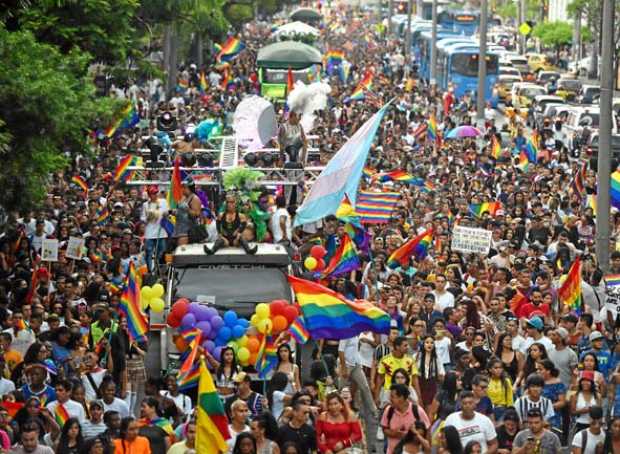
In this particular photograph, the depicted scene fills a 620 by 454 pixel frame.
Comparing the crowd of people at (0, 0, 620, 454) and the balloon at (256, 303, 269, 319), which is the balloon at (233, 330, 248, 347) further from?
the crowd of people at (0, 0, 620, 454)

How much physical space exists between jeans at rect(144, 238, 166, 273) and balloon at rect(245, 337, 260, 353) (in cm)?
810

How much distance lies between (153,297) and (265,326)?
159 centimetres

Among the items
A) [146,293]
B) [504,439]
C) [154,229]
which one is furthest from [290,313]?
[154,229]

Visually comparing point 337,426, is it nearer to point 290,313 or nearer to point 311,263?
point 290,313

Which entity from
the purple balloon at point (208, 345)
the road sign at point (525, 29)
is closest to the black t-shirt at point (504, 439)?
the purple balloon at point (208, 345)

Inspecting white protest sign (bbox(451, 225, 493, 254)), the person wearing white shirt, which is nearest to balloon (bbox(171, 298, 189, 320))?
the person wearing white shirt

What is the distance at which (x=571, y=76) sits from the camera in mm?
79750

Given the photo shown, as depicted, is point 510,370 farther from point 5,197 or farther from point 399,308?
point 5,197

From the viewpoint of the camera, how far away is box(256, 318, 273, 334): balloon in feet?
53.8

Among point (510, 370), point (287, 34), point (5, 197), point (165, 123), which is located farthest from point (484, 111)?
point (510, 370)

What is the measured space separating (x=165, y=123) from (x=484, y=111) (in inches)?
760

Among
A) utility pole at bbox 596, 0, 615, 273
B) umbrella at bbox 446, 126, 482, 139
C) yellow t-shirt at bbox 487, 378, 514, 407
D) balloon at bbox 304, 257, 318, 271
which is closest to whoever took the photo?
yellow t-shirt at bbox 487, 378, 514, 407

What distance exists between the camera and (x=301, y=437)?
1352cm

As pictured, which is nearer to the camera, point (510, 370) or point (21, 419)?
point (21, 419)
